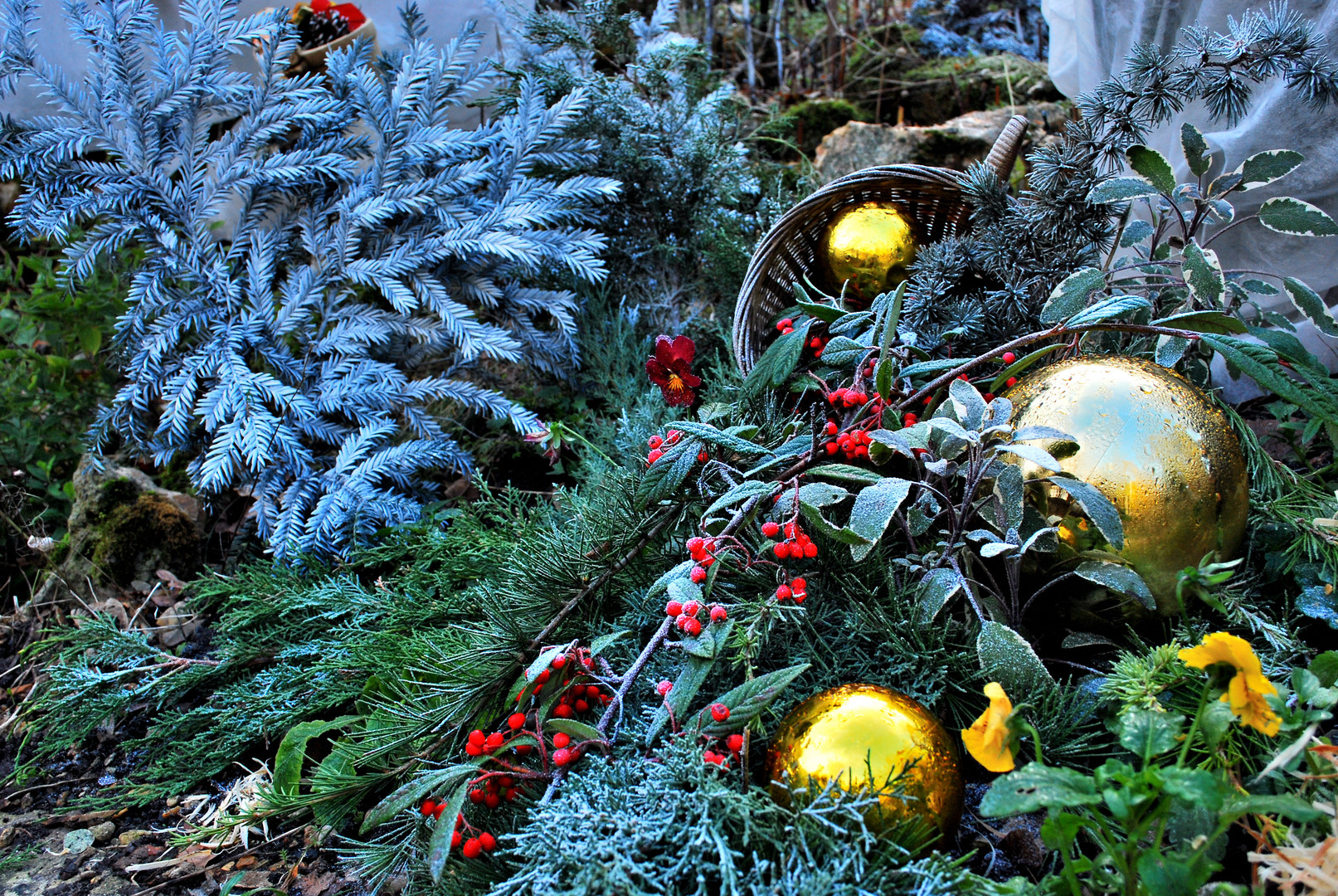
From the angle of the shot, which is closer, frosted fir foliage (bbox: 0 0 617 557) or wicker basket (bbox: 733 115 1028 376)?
wicker basket (bbox: 733 115 1028 376)

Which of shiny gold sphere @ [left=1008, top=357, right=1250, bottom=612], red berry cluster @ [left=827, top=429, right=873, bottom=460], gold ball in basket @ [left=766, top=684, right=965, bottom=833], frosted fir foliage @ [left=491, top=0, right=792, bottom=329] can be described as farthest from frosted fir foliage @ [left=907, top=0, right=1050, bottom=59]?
gold ball in basket @ [left=766, top=684, right=965, bottom=833]

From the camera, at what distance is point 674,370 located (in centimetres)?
130

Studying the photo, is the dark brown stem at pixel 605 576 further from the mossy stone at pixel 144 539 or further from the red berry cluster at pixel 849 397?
the mossy stone at pixel 144 539

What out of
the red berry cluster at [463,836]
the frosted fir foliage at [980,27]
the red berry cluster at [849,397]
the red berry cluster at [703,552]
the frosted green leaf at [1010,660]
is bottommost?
the red berry cluster at [463,836]

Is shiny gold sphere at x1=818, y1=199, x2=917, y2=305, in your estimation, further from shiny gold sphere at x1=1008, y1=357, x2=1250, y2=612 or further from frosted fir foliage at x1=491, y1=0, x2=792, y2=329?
shiny gold sphere at x1=1008, y1=357, x2=1250, y2=612

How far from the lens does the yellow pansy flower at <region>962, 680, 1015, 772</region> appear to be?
737mm

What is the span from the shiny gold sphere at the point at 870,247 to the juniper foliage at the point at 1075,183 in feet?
0.25

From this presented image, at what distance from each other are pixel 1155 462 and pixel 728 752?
0.67m

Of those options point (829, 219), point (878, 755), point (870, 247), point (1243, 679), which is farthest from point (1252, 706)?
→ point (829, 219)

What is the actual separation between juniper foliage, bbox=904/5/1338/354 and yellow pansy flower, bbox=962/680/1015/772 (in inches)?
32.0

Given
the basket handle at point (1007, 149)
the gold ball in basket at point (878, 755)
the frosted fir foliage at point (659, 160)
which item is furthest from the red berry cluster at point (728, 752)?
the frosted fir foliage at point (659, 160)

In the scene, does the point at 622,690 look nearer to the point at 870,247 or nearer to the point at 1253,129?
the point at 870,247

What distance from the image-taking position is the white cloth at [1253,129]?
1.51 meters

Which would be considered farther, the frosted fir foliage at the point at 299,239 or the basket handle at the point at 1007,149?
the frosted fir foliage at the point at 299,239
